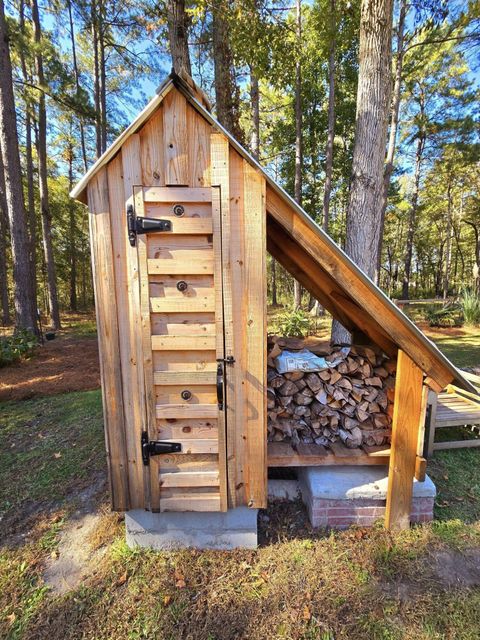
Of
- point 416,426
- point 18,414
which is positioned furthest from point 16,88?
point 416,426

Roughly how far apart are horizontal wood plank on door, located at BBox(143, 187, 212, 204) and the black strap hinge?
1.53 m

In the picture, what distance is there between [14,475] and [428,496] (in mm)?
3895

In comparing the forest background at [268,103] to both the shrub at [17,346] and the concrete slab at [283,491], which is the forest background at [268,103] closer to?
the shrub at [17,346]

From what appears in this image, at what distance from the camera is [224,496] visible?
2.05 meters

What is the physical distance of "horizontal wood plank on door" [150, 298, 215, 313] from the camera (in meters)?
1.88

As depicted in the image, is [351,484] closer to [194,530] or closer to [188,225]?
[194,530]

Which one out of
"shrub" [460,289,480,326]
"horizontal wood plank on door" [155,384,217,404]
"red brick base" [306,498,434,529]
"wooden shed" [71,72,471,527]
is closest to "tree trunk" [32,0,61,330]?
"wooden shed" [71,72,471,527]

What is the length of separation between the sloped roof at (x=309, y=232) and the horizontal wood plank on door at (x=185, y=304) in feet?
2.22

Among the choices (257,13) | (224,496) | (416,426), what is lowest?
(224,496)

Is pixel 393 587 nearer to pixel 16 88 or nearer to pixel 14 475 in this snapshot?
pixel 14 475

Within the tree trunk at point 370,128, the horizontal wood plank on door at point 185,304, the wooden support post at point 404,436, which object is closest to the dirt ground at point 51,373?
the horizontal wood plank on door at point 185,304

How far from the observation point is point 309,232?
1827 mm

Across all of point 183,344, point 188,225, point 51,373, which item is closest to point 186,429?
point 183,344

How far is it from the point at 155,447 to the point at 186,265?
4.09 feet
